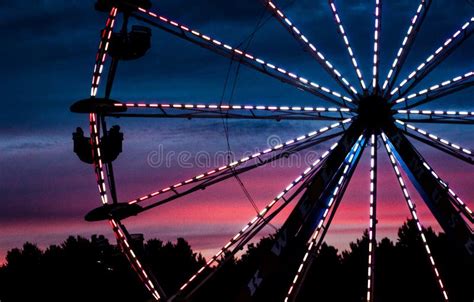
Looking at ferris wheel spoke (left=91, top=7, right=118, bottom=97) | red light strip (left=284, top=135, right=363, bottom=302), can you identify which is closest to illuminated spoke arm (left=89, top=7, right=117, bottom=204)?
ferris wheel spoke (left=91, top=7, right=118, bottom=97)

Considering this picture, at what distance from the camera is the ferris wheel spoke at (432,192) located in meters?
18.7

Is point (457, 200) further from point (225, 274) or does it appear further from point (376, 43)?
point (225, 274)

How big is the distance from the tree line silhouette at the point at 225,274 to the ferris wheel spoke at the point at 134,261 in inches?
1220

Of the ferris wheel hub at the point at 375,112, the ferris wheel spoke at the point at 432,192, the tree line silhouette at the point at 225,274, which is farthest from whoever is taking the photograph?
the tree line silhouette at the point at 225,274

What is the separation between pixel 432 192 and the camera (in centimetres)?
1939

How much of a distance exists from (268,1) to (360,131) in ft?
10.9

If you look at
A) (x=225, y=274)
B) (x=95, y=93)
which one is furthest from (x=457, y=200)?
(x=225, y=274)

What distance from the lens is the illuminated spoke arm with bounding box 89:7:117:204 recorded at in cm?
2119

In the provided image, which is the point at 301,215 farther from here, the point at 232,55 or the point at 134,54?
the point at 134,54

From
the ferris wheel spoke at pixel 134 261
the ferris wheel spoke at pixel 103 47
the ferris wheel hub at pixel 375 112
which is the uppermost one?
the ferris wheel spoke at pixel 103 47

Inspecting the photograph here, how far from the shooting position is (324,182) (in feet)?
64.8

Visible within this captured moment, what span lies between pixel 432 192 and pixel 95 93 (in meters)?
7.35

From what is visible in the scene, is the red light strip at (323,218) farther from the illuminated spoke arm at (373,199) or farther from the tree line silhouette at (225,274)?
the tree line silhouette at (225,274)

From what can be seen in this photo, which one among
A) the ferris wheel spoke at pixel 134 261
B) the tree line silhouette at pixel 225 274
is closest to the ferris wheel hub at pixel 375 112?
the ferris wheel spoke at pixel 134 261
